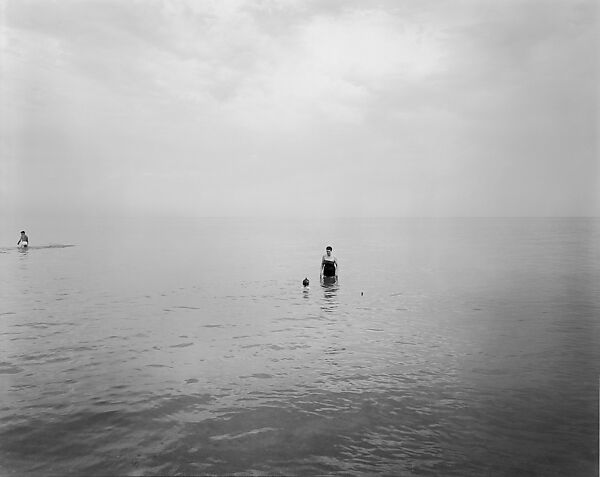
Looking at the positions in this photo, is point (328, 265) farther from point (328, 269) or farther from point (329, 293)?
point (329, 293)

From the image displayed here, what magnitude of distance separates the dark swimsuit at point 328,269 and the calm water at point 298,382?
15.2 ft

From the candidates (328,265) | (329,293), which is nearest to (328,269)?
(328,265)

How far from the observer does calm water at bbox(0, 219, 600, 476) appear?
472 inches

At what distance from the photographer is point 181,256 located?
2862 inches

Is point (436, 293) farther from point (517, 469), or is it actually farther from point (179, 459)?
point (179, 459)

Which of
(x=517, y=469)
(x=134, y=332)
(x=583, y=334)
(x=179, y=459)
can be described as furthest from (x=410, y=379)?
(x=134, y=332)

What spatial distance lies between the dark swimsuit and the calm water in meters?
4.63

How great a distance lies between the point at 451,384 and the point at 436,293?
23.6 metres

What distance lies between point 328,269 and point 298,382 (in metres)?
26.0

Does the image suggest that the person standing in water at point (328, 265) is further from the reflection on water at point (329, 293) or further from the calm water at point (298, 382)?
the calm water at point (298, 382)

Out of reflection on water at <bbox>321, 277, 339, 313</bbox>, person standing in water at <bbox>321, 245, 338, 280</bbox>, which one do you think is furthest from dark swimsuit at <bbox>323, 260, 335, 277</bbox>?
reflection on water at <bbox>321, 277, 339, 313</bbox>

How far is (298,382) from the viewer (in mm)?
17531

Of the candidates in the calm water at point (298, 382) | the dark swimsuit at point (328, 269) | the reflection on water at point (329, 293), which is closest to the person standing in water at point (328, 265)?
the dark swimsuit at point (328, 269)

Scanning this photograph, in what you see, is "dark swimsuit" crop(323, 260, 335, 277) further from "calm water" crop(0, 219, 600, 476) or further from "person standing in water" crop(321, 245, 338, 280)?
"calm water" crop(0, 219, 600, 476)
